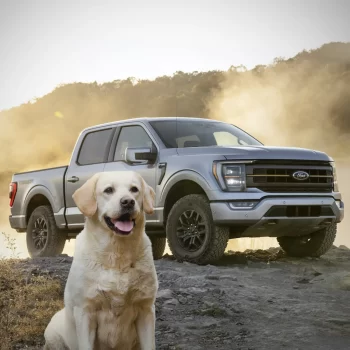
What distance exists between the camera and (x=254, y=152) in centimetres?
897

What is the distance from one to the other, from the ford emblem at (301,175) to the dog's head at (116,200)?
502 cm

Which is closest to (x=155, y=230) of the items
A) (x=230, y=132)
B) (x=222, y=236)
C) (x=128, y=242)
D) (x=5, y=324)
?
(x=222, y=236)

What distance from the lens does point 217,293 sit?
7496mm

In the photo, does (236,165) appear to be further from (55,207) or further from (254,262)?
(55,207)

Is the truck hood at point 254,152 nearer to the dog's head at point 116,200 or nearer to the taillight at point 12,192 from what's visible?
the taillight at point 12,192

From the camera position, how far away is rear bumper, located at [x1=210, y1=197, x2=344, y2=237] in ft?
28.9

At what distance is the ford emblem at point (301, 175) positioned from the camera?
9273 mm

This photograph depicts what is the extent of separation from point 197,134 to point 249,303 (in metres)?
3.18

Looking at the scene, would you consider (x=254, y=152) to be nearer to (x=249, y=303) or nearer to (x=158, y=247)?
(x=249, y=303)

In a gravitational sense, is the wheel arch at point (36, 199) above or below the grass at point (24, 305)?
above

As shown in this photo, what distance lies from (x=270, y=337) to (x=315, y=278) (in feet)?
9.41

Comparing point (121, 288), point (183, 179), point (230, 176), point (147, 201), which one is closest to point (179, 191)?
point (183, 179)

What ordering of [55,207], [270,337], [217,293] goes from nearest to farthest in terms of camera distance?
[270,337], [217,293], [55,207]

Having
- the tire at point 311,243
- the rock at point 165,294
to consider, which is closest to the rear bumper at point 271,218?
the tire at point 311,243
